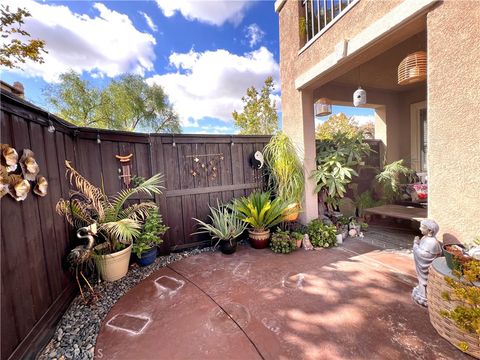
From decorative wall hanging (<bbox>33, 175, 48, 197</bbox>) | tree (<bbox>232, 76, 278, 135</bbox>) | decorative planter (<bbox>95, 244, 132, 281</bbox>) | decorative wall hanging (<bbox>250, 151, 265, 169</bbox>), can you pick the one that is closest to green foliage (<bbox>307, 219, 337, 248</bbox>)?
decorative wall hanging (<bbox>250, 151, 265, 169</bbox>)

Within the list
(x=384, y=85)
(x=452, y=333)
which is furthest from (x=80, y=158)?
(x=384, y=85)

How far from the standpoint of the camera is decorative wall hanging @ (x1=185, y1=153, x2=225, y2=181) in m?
3.63

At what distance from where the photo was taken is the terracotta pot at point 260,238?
3.54 m

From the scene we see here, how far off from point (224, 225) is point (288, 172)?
146 cm

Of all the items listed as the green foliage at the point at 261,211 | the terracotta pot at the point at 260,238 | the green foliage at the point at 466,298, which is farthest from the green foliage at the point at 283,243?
the green foliage at the point at 466,298

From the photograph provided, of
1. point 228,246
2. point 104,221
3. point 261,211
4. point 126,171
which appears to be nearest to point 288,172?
point 261,211

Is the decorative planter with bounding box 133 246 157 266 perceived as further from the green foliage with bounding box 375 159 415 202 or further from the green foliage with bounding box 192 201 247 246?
the green foliage with bounding box 375 159 415 202

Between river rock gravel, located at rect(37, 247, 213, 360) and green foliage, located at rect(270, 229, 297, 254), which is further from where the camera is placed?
green foliage, located at rect(270, 229, 297, 254)

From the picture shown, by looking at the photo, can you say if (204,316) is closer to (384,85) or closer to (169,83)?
(384,85)

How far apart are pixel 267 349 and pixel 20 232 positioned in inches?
82.5

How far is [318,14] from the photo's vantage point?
3.39 m

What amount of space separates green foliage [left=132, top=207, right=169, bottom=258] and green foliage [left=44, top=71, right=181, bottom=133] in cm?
1053

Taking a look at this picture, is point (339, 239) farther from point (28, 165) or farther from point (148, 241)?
point (28, 165)

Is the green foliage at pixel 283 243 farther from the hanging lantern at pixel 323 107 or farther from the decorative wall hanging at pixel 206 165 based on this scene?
the hanging lantern at pixel 323 107
